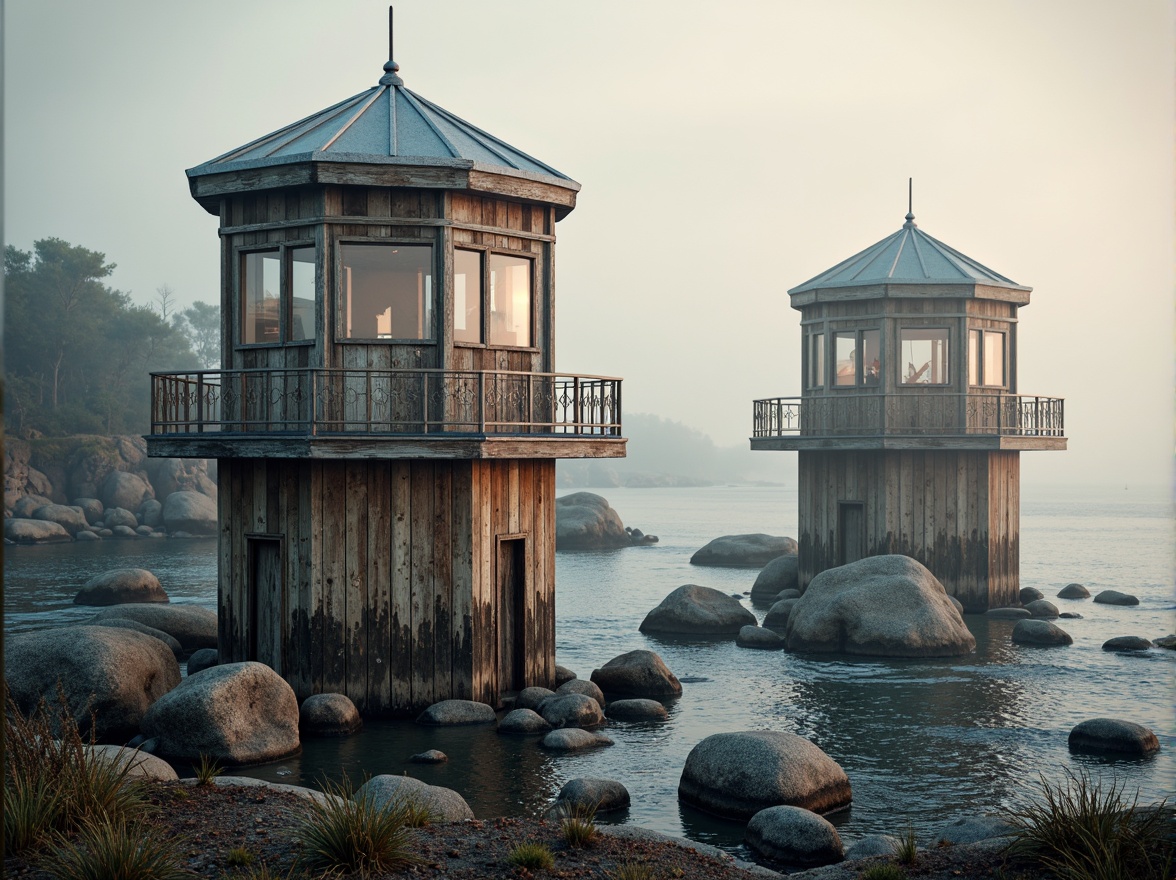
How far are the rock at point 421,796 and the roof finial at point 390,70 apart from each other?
40.2ft

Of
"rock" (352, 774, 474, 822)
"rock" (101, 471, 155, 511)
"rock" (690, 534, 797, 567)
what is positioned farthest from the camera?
"rock" (101, 471, 155, 511)

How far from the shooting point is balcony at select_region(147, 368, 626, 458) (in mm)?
16906

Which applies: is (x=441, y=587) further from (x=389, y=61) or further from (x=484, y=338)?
(x=389, y=61)

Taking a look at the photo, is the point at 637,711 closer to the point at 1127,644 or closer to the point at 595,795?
the point at 595,795

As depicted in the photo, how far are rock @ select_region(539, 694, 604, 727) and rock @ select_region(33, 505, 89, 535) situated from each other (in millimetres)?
45552

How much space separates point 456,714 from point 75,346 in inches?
2863

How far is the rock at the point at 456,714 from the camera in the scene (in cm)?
1747

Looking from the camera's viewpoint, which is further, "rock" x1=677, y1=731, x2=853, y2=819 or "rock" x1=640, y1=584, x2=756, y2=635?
"rock" x1=640, y1=584, x2=756, y2=635

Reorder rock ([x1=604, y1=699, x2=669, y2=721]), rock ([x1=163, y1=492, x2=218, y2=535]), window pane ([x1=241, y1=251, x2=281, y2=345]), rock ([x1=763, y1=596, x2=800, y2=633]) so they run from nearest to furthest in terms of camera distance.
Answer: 1. window pane ([x1=241, y1=251, x2=281, y2=345])
2. rock ([x1=604, y1=699, x2=669, y2=721])
3. rock ([x1=763, y1=596, x2=800, y2=633])
4. rock ([x1=163, y1=492, x2=218, y2=535])

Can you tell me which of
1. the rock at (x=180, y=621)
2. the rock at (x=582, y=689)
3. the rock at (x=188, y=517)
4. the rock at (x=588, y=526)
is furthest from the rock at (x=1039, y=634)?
the rock at (x=188, y=517)

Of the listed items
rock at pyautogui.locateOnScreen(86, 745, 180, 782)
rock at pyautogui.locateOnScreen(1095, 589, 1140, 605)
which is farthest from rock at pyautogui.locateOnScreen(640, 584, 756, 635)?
rock at pyautogui.locateOnScreen(86, 745, 180, 782)

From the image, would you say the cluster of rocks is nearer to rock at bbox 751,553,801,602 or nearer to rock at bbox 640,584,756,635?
rock at bbox 751,553,801,602

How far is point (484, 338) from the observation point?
60.4ft

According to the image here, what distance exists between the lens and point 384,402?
1769 cm
